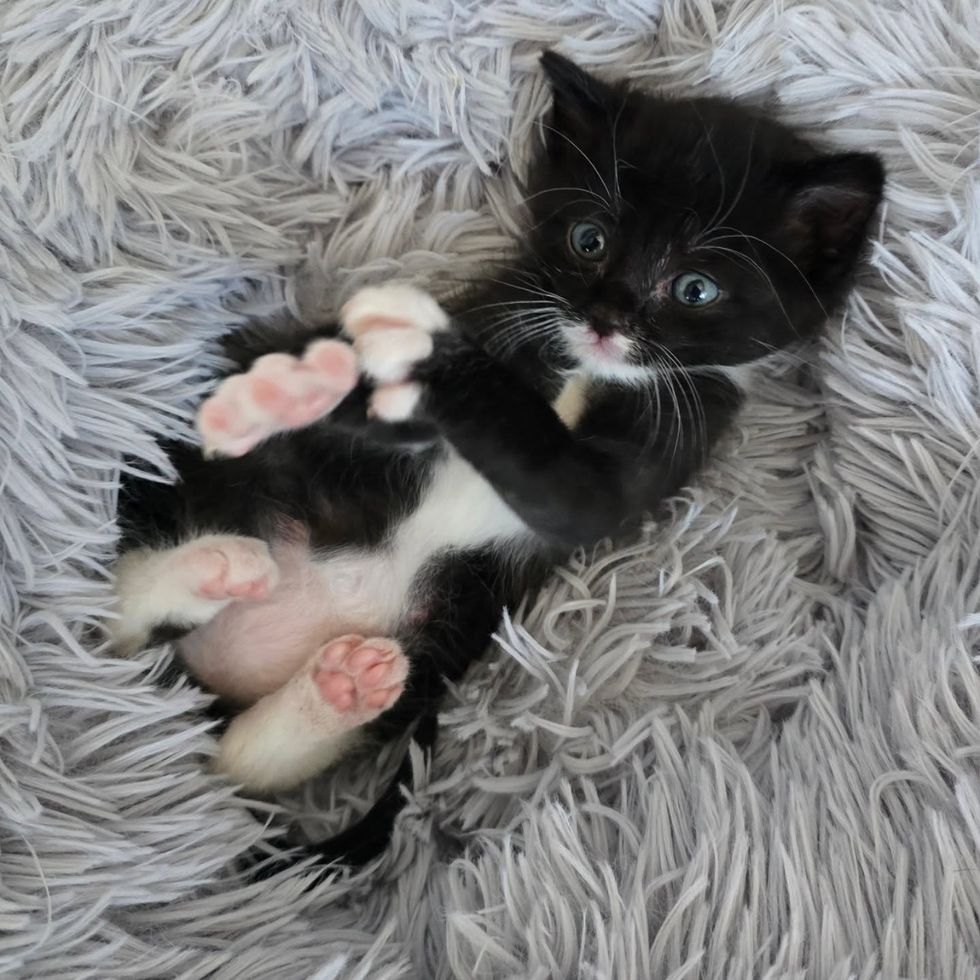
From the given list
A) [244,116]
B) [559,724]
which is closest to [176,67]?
[244,116]

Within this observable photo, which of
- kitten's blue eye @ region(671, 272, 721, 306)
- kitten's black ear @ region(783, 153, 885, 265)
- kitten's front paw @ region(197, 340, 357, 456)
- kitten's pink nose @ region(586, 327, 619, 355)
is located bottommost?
kitten's front paw @ region(197, 340, 357, 456)

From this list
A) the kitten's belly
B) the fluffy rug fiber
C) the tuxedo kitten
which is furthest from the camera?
the kitten's belly

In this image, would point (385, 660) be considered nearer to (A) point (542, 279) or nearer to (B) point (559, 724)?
(B) point (559, 724)

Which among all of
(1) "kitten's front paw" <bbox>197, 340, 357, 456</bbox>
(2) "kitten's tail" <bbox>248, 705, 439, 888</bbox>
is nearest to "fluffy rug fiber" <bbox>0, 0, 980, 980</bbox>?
(2) "kitten's tail" <bbox>248, 705, 439, 888</bbox>

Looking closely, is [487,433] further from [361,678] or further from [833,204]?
[833,204]

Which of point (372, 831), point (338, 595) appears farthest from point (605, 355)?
point (372, 831)

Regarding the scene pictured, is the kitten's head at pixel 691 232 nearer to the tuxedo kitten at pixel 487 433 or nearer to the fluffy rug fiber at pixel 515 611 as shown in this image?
the tuxedo kitten at pixel 487 433

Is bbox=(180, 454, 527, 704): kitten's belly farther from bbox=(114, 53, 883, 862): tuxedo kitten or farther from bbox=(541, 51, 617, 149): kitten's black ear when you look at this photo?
bbox=(541, 51, 617, 149): kitten's black ear
